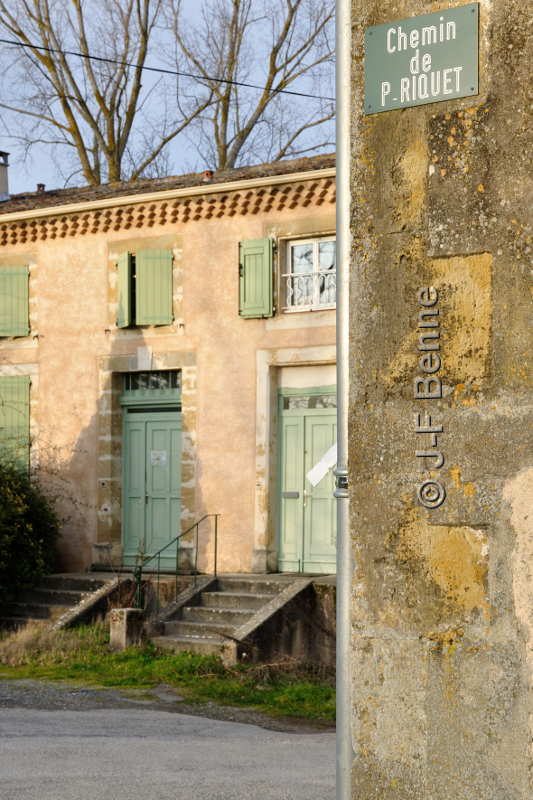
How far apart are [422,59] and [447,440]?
112cm

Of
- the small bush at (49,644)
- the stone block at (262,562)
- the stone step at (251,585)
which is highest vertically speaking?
the stone block at (262,562)

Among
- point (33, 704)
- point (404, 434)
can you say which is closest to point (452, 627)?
point (404, 434)

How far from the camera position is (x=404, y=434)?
9.09ft

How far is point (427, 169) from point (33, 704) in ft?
25.1

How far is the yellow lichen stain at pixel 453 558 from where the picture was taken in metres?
2.62

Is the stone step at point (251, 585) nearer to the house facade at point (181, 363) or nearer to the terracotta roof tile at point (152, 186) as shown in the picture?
the house facade at point (181, 363)

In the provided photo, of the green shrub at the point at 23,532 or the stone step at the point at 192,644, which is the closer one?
the stone step at the point at 192,644

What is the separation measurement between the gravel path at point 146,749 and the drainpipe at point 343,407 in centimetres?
275

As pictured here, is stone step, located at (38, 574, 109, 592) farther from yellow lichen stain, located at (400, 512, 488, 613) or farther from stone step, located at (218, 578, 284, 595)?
yellow lichen stain, located at (400, 512, 488, 613)

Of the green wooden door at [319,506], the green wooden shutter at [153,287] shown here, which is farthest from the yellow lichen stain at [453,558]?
the green wooden shutter at [153,287]

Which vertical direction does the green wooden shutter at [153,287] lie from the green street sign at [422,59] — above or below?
above

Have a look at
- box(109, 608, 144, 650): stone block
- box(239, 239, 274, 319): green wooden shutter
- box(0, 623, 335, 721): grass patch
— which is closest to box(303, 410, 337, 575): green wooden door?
box(239, 239, 274, 319): green wooden shutter

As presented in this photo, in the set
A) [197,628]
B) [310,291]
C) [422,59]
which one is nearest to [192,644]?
[197,628]

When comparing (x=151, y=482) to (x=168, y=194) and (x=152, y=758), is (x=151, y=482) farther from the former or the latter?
(x=152, y=758)
